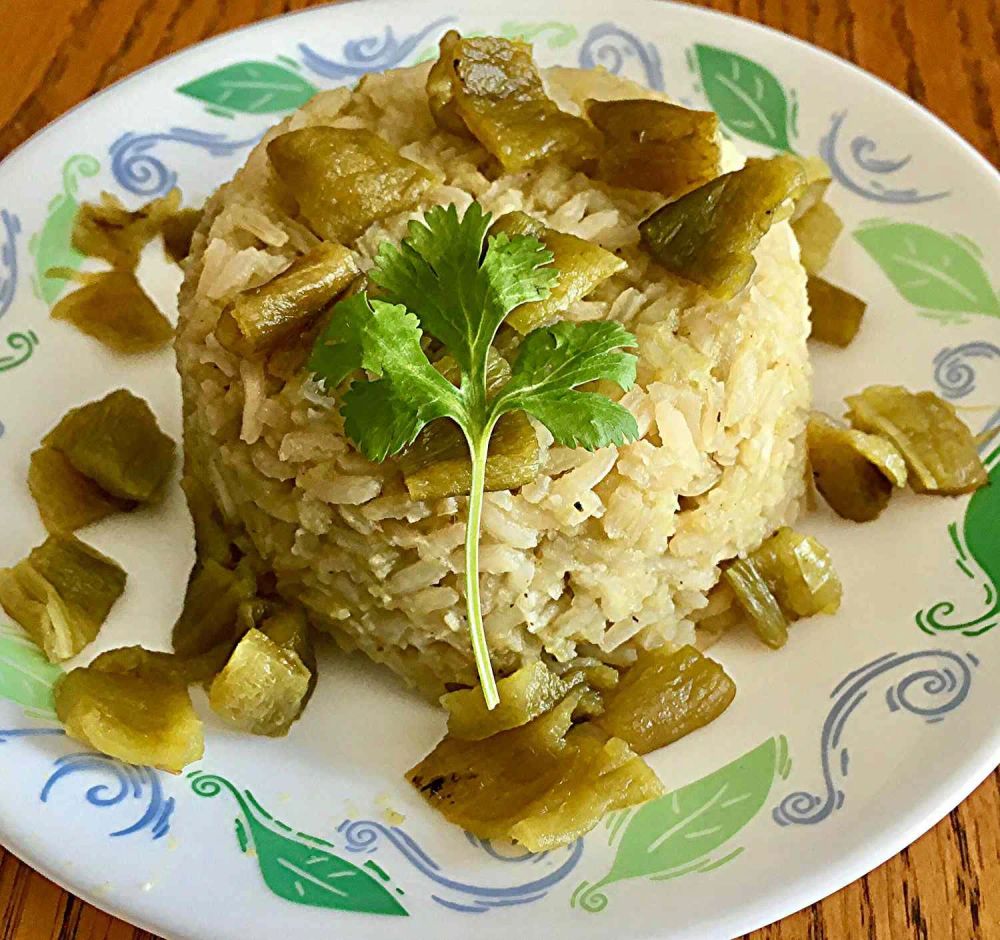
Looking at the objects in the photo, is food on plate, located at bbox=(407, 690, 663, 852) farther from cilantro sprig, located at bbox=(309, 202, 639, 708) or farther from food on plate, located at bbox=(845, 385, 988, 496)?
food on plate, located at bbox=(845, 385, 988, 496)

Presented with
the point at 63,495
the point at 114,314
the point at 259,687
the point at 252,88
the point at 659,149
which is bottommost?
the point at 259,687

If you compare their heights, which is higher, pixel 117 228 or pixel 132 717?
pixel 117 228

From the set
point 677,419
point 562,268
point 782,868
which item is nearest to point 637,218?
point 562,268

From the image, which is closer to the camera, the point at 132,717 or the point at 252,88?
the point at 132,717

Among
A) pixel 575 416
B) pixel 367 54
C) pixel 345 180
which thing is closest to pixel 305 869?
pixel 575 416

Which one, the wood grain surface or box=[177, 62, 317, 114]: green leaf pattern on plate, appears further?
the wood grain surface

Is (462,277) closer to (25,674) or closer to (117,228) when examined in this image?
(25,674)

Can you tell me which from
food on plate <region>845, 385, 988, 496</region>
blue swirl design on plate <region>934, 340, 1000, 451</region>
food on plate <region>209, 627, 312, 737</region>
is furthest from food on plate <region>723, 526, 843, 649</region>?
food on plate <region>209, 627, 312, 737</region>

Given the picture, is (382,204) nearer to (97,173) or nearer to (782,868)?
(97,173)
